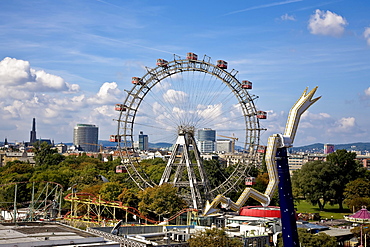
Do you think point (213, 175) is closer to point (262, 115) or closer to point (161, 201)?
point (262, 115)

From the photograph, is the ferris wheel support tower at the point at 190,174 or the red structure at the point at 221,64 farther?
the red structure at the point at 221,64

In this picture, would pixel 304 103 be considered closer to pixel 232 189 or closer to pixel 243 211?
pixel 243 211

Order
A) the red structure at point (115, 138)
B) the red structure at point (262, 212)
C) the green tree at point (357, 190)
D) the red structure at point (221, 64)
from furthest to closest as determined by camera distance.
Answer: the green tree at point (357, 190) < the red structure at point (115, 138) < the red structure at point (221, 64) < the red structure at point (262, 212)

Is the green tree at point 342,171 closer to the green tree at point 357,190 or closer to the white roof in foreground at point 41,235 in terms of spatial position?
the green tree at point 357,190

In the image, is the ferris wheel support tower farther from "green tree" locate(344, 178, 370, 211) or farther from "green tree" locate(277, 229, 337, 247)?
"green tree" locate(277, 229, 337, 247)

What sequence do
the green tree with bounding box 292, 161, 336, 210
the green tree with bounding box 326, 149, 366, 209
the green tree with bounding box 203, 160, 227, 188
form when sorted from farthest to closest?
the green tree with bounding box 203, 160, 227, 188 → the green tree with bounding box 326, 149, 366, 209 → the green tree with bounding box 292, 161, 336, 210

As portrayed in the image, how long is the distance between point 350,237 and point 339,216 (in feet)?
105

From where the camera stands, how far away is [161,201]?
68750mm

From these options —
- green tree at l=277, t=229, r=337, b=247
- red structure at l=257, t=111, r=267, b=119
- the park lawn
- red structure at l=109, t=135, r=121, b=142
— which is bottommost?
the park lawn

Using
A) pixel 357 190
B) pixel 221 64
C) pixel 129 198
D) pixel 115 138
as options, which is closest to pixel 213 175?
pixel 115 138

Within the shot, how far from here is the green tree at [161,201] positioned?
2692 inches

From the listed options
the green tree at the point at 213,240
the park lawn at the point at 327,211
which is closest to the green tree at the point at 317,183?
the park lawn at the point at 327,211

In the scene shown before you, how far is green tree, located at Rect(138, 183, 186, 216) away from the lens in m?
68.4

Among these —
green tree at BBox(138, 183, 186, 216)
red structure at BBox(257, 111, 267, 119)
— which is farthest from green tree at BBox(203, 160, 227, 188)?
green tree at BBox(138, 183, 186, 216)
